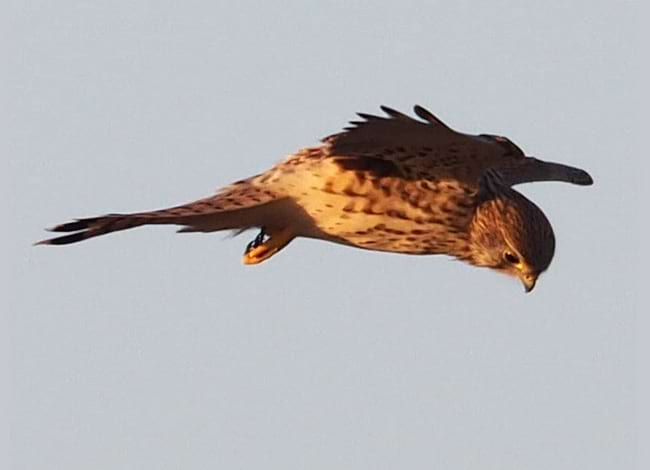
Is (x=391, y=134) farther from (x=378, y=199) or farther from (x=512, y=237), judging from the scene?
(x=512, y=237)

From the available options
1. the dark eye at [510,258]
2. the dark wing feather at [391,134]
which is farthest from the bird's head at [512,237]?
the dark wing feather at [391,134]

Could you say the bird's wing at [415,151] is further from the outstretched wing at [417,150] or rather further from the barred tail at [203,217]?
the barred tail at [203,217]

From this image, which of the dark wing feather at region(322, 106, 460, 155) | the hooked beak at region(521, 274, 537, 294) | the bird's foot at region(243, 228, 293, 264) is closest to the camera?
the dark wing feather at region(322, 106, 460, 155)

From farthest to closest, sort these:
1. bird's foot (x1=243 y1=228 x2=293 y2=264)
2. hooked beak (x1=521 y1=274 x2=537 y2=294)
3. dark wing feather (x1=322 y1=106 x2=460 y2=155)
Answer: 1. hooked beak (x1=521 y1=274 x2=537 y2=294)
2. bird's foot (x1=243 y1=228 x2=293 y2=264)
3. dark wing feather (x1=322 y1=106 x2=460 y2=155)

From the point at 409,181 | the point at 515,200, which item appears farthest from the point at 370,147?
the point at 515,200

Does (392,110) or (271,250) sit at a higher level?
(392,110)

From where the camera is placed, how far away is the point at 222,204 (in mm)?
11008

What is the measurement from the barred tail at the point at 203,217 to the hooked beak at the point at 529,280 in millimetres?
1542

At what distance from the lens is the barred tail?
34.5ft

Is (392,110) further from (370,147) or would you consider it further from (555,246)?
(555,246)

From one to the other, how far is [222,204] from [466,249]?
1.42 m

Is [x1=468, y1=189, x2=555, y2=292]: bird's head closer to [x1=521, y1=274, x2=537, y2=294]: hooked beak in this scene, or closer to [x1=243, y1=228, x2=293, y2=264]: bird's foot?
[x1=521, y1=274, x2=537, y2=294]: hooked beak

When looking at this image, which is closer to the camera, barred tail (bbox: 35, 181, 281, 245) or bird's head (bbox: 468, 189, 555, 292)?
barred tail (bbox: 35, 181, 281, 245)

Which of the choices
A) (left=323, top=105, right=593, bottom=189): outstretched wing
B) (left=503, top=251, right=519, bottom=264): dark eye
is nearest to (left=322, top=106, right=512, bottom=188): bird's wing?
(left=323, top=105, right=593, bottom=189): outstretched wing
